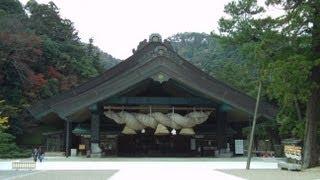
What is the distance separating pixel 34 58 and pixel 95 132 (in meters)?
27.4

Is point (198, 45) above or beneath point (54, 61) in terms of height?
above

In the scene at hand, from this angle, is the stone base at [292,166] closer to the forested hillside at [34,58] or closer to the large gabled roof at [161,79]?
the large gabled roof at [161,79]

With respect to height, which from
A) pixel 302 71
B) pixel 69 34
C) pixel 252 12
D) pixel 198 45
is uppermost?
pixel 198 45

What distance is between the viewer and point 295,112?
128ft

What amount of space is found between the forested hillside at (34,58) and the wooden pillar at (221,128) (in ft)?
76.0

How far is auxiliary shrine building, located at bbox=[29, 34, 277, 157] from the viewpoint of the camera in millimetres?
36312

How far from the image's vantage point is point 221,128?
125 feet

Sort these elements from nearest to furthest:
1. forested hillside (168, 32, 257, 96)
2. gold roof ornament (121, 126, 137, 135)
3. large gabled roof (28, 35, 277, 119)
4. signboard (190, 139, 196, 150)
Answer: large gabled roof (28, 35, 277, 119)
gold roof ornament (121, 126, 137, 135)
signboard (190, 139, 196, 150)
forested hillside (168, 32, 257, 96)

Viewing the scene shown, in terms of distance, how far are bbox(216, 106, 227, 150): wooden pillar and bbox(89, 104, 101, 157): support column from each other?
28.4ft

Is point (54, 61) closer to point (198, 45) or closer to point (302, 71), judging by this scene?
point (302, 71)

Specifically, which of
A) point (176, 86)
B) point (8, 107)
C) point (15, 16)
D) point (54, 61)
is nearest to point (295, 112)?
point (176, 86)

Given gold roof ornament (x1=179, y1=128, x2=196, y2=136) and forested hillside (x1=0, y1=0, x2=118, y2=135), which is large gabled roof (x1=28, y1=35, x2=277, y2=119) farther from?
forested hillside (x1=0, y1=0, x2=118, y2=135)

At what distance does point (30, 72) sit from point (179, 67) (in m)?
26.3

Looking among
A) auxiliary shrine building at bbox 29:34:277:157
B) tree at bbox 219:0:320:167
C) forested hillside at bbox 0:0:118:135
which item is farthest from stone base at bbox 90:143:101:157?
forested hillside at bbox 0:0:118:135
